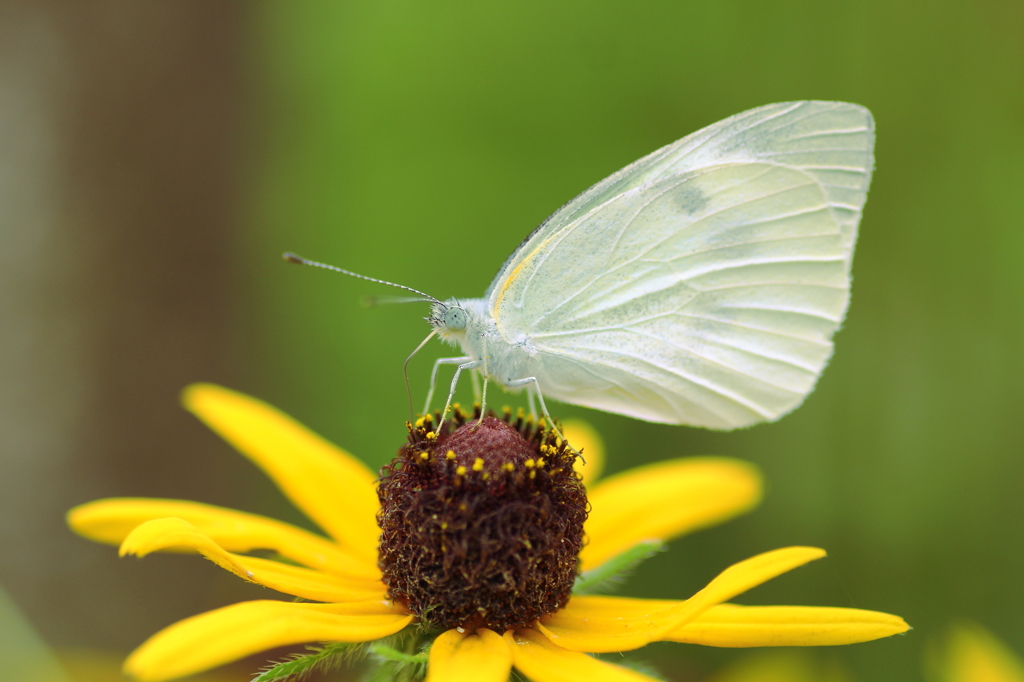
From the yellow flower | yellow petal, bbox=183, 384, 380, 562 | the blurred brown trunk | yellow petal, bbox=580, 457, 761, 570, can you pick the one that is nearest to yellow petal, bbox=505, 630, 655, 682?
the yellow flower

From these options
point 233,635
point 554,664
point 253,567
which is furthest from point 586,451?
point 233,635

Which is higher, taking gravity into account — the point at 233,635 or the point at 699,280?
the point at 699,280

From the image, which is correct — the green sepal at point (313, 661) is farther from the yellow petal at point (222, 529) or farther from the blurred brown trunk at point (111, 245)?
the blurred brown trunk at point (111, 245)

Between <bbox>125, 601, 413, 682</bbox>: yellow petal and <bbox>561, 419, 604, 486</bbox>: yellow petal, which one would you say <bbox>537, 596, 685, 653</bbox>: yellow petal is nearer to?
<bbox>125, 601, 413, 682</bbox>: yellow petal

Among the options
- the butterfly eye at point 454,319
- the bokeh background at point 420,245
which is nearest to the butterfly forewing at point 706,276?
the butterfly eye at point 454,319

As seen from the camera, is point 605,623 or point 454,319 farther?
point 454,319

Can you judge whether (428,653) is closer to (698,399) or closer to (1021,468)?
(698,399)

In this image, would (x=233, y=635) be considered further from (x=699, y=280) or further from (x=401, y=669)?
(x=699, y=280)
